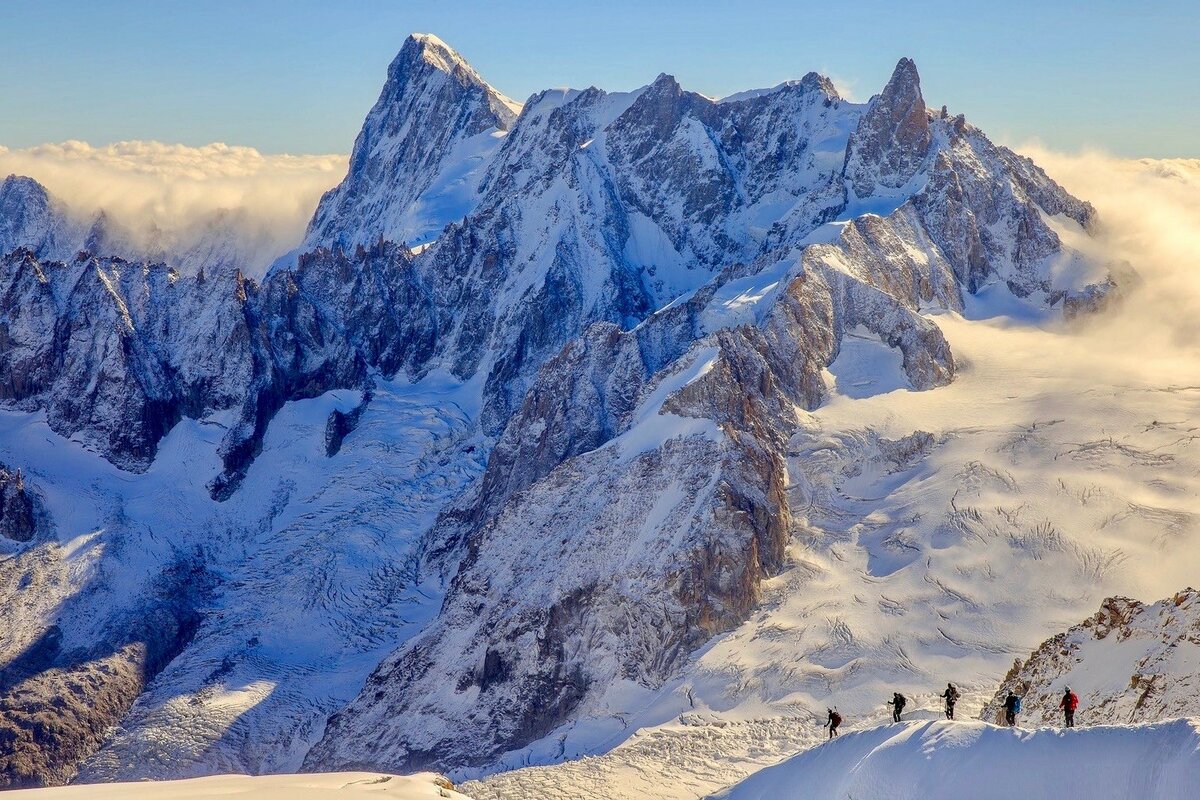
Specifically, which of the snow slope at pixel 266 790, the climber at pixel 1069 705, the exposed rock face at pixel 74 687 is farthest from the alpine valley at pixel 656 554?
the climber at pixel 1069 705

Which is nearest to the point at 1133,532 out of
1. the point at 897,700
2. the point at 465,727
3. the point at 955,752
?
the point at 465,727

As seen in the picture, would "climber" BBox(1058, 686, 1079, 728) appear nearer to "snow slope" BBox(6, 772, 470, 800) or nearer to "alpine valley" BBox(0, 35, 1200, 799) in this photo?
"snow slope" BBox(6, 772, 470, 800)

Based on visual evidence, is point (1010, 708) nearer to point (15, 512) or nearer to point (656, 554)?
point (656, 554)

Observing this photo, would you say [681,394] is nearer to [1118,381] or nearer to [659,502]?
[659,502]

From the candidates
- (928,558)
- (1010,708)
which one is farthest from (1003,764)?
(928,558)

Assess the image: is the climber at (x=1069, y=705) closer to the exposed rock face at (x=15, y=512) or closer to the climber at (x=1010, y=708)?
the climber at (x=1010, y=708)

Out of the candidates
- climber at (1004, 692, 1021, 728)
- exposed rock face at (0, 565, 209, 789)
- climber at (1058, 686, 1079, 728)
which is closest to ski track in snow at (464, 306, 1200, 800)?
climber at (1004, 692, 1021, 728)
